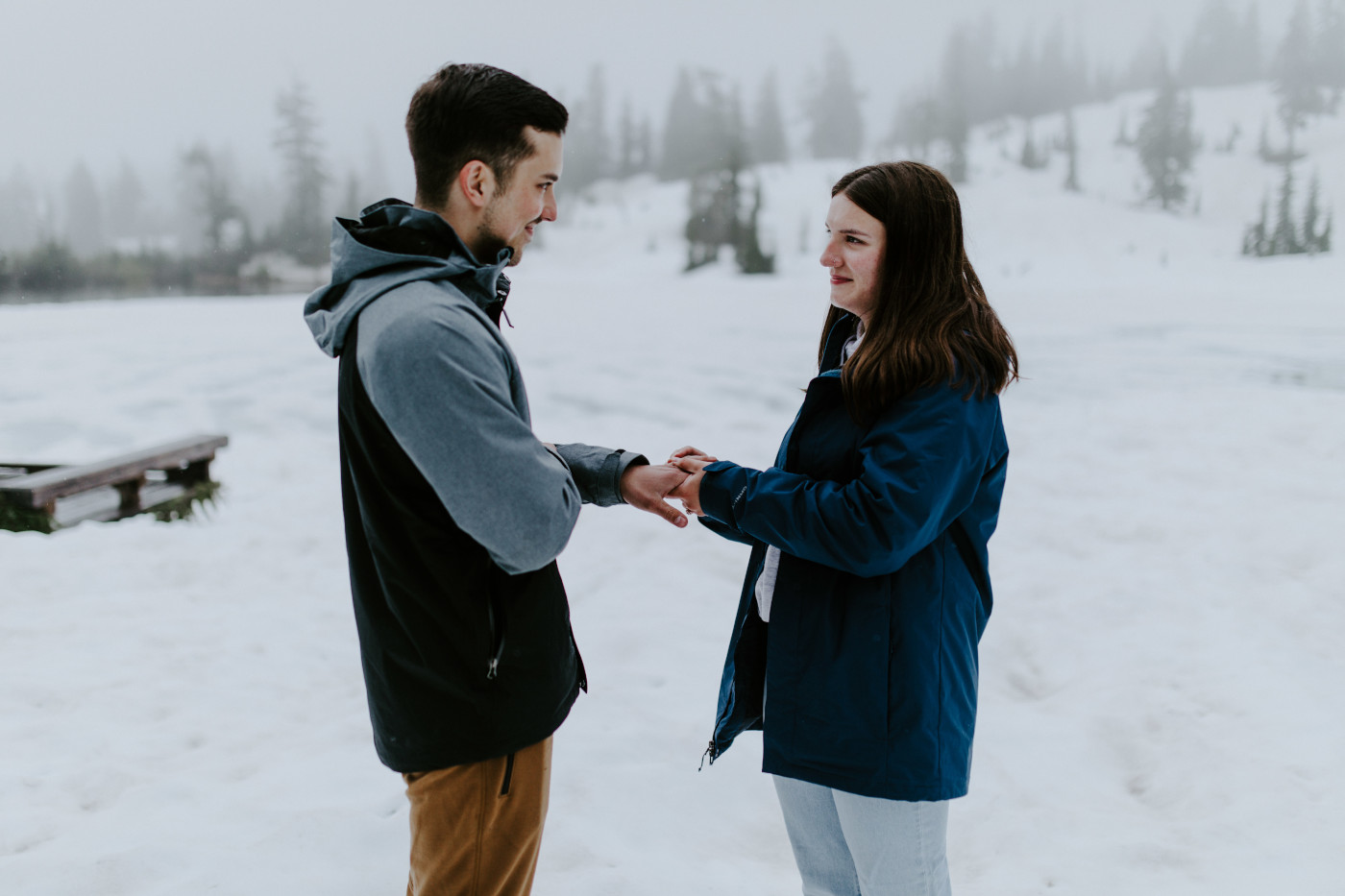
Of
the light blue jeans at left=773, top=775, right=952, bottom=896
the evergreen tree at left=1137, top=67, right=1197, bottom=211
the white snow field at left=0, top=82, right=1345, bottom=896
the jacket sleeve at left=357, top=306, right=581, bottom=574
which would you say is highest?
the evergreen tree at left=1137, top=67, right=1197, bottom=211

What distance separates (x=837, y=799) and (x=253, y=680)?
119 inches

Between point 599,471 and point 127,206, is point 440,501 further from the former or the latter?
point 127,206

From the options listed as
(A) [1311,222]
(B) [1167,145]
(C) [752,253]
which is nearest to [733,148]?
(C) [752,253]

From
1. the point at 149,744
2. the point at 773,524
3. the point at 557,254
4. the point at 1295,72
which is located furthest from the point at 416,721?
the point at 557,254

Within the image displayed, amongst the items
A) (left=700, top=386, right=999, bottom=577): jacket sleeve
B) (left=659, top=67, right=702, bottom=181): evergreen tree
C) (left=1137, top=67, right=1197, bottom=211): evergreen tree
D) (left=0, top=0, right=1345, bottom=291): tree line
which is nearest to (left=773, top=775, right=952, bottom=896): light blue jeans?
(left=700, top=386, right=999, bottom=577): jacket sleeve

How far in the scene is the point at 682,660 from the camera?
3967 mm

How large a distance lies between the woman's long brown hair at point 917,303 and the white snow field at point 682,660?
130 millimetres

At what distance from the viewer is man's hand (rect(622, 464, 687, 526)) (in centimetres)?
168

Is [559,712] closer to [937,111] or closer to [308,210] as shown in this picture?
[308,210]

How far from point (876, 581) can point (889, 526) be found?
0.54ft

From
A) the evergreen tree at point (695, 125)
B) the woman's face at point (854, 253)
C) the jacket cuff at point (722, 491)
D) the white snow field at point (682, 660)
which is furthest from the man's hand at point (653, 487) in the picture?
the evergreen tree at point (695, 125)

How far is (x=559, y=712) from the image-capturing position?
135 cm

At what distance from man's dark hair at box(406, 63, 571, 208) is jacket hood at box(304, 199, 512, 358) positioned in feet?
0.28

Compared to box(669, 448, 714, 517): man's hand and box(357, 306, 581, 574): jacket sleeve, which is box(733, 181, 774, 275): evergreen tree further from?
box(357, 306, 581, 574): jacket sleeve
